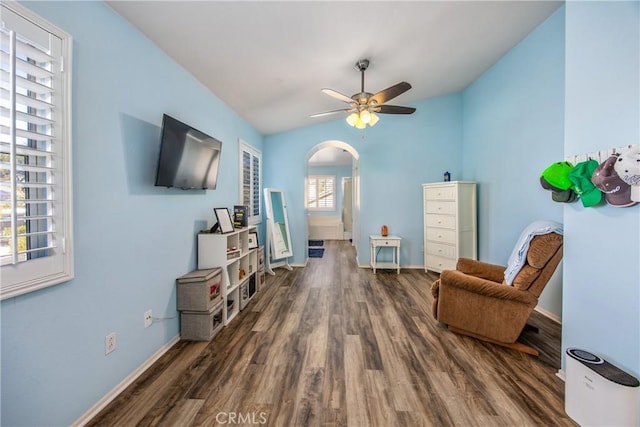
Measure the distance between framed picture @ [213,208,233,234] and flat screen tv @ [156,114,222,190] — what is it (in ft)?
0.95

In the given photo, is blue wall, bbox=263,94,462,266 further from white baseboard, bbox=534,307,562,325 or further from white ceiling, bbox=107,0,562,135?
white baseboard, bbox=534,307,562,325

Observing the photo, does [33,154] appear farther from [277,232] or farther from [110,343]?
[277,232]

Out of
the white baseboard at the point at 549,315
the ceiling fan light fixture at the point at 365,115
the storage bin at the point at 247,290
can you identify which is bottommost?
the white baseboard at the point at 549,315

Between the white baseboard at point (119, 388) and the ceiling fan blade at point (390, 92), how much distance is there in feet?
10.0

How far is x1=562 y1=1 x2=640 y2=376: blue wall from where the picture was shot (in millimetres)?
1332

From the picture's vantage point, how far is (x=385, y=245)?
4453 millimetres

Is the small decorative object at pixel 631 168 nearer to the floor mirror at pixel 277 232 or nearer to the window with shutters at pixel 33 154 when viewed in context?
the window with shutters at pixel 33 154

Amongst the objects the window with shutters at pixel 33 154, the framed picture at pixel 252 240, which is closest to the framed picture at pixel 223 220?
the framed picture at pixel 252 240

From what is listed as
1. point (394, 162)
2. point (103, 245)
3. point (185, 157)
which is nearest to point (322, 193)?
point (394, 162)

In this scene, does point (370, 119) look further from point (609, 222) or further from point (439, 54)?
point (609, 222)

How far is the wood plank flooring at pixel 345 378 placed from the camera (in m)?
1.49

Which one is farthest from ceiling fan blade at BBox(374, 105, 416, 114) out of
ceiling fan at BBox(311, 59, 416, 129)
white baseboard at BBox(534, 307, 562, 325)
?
Answer: white baseboard at BBox(534, 307, 562, 325)

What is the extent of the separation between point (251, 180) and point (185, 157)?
2134 millimetres

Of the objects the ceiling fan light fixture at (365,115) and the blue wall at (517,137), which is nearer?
the blue wall at (517,137)
